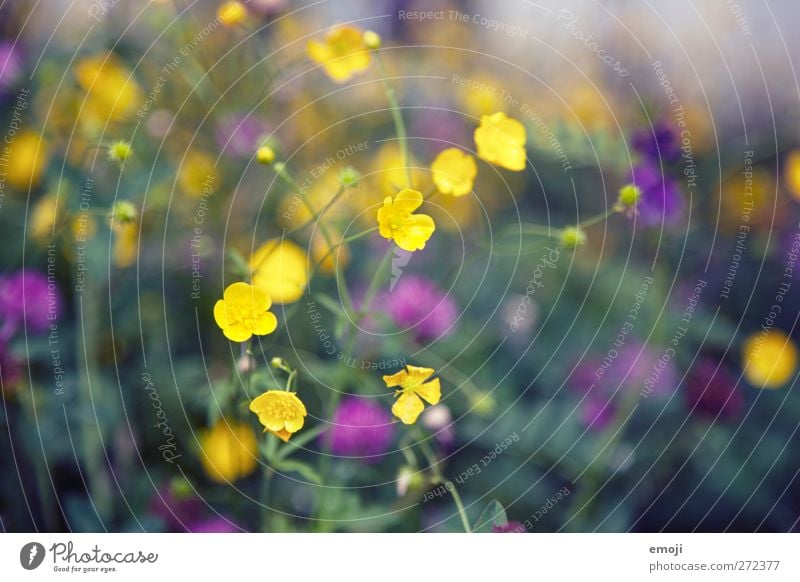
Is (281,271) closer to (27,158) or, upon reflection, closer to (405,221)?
(405,221)

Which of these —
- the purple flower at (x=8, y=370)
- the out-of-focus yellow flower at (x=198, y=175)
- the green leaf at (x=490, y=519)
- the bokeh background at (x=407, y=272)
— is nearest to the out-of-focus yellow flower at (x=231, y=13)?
the bokeh background at (x=407, y=272)

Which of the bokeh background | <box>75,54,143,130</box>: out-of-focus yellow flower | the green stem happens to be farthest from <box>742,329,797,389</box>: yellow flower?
<box>75,54,143,130</box>: out-of-focus yellow flower

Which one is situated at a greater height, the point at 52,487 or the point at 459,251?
the point at 459,251

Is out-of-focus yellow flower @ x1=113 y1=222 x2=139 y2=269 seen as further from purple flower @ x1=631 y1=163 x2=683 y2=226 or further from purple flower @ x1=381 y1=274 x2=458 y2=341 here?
purple flower @ x1=631 y1=163 x2=683 y2=226
